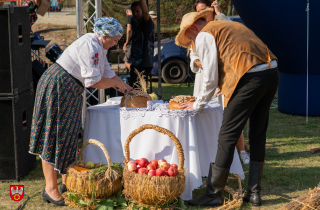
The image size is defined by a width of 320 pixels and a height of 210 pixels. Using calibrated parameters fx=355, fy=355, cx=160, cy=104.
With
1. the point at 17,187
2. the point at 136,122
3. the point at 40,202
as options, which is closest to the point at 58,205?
the point at 40,202

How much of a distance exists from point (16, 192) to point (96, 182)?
82 cm

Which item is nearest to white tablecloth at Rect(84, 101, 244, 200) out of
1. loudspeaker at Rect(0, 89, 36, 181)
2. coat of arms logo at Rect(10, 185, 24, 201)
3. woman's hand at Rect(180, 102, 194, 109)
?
woman's hand at Rect(180, 102, 194, 109)

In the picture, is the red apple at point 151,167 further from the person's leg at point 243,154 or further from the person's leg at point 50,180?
the person's leg at point 243,154

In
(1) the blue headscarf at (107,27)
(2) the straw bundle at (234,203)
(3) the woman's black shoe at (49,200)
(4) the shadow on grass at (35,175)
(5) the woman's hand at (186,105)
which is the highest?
(1) the blue headscarf at (107,27)

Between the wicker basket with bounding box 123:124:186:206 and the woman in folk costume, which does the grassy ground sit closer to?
the woman in folk costume

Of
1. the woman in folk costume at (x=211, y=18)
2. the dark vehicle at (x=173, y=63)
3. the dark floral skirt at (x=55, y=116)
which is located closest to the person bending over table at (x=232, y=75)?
the woman in folk costume at (x=211, y=18)

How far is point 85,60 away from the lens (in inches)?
109

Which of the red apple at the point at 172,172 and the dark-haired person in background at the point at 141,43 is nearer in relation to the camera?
the red apple at the point at 172,172

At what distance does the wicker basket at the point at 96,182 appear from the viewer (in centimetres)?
272

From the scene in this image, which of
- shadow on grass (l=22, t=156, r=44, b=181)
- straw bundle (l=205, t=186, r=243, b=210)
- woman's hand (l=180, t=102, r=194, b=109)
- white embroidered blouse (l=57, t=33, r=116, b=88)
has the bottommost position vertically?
shadow on grass (l=22, t=156, r=44, b=181)

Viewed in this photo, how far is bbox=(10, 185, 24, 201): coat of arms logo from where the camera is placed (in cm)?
300

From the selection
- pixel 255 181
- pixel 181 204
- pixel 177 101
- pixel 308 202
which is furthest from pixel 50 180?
pixel 308 202

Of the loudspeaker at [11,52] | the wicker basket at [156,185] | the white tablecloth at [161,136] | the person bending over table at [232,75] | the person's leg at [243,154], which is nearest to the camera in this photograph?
the person bending over table at [232,75]

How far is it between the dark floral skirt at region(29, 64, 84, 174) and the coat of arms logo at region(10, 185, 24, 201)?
0.47 metres
